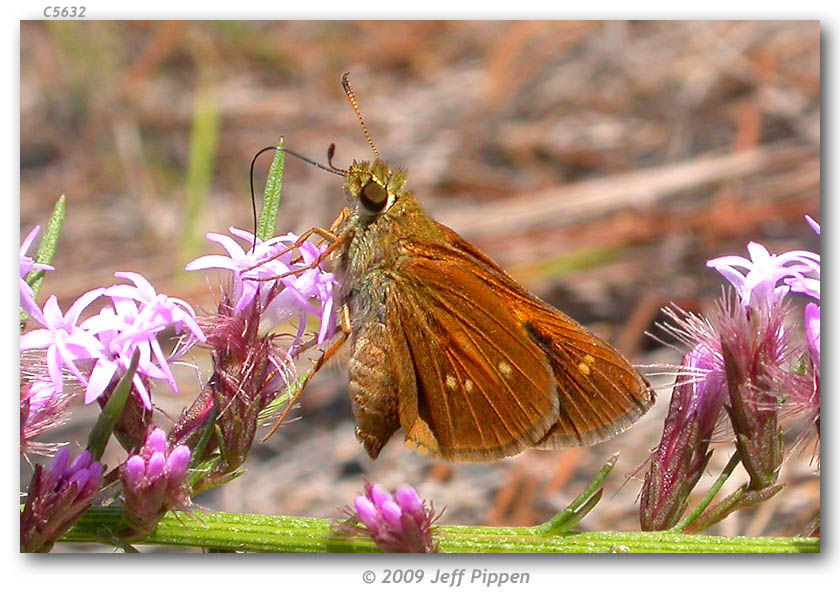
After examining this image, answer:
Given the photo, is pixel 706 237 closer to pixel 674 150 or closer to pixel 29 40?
pixel 674 150

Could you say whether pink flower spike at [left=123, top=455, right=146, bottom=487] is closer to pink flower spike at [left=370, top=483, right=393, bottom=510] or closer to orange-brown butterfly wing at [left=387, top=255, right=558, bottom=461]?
pink flower spike at [left=370, top=483, right=393, bottom=510]

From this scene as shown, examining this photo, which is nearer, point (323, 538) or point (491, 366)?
point (323, 538)

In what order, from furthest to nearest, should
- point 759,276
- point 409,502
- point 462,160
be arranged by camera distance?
point 462,160 < point 759,276 < point 409,502

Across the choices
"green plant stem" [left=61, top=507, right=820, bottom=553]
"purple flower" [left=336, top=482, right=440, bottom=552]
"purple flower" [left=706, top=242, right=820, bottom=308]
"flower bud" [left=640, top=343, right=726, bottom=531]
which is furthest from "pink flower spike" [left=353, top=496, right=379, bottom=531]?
"purple flower" [left=706, top=242, right=820, bottom=308]

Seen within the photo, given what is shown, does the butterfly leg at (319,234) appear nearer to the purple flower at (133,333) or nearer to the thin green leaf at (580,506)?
the purple flower at (133,333)

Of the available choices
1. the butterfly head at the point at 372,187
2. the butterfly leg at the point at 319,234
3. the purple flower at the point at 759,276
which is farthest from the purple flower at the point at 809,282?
the butterfly leg at the point at 319,234

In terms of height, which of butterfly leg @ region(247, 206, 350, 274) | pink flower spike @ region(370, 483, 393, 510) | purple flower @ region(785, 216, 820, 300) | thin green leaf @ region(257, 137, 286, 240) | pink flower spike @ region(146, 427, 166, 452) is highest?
thin green leaf @ region(257, 137, 286, 240)

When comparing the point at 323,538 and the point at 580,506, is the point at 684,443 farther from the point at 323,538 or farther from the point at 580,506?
the point at 323,538

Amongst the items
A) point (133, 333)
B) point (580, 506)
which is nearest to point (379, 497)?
point (580, 506)
